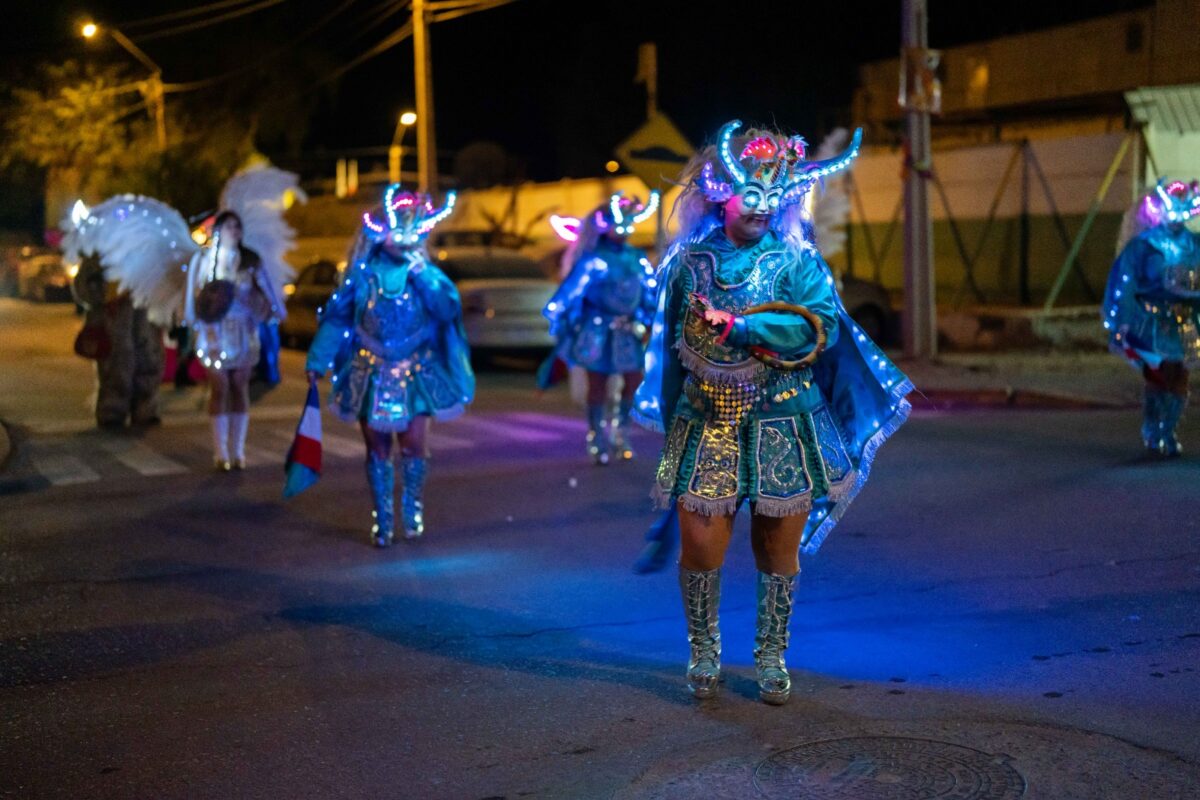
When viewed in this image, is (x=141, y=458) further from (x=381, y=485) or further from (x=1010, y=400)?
(x=1010, y=400)

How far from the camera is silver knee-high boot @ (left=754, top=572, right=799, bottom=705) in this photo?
5586mm

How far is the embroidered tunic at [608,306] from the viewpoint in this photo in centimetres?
1139

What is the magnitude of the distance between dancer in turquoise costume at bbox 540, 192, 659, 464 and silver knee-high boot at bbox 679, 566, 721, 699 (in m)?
5.69

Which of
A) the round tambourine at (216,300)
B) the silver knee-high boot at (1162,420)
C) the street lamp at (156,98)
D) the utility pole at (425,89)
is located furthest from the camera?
the street lamp at (156,98)

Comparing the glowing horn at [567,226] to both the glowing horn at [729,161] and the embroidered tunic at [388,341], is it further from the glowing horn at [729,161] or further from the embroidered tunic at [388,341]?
the glowing horn at [729,161]

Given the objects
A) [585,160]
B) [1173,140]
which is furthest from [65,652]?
[585,160]

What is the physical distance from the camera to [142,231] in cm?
1293

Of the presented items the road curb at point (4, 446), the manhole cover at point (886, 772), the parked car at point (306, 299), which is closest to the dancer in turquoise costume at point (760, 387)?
the manhole cover at point (886, 772)

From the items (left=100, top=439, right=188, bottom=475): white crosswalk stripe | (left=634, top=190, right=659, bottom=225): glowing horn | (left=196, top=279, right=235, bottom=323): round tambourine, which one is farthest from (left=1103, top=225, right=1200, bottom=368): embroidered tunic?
(left=100, top=439, right=188, bottom=475): white crosswalk stripe

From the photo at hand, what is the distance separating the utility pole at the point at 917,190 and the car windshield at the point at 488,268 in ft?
19.9

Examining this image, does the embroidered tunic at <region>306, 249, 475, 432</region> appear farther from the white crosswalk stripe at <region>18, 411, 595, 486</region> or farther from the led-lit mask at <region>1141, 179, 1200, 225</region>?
the led-lit mask at <region>1141, 179, 1200, 225</region>

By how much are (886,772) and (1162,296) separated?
21.8 feet

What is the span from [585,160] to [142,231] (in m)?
40.3

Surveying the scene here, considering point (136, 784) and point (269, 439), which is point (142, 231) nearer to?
point (269, 439)
